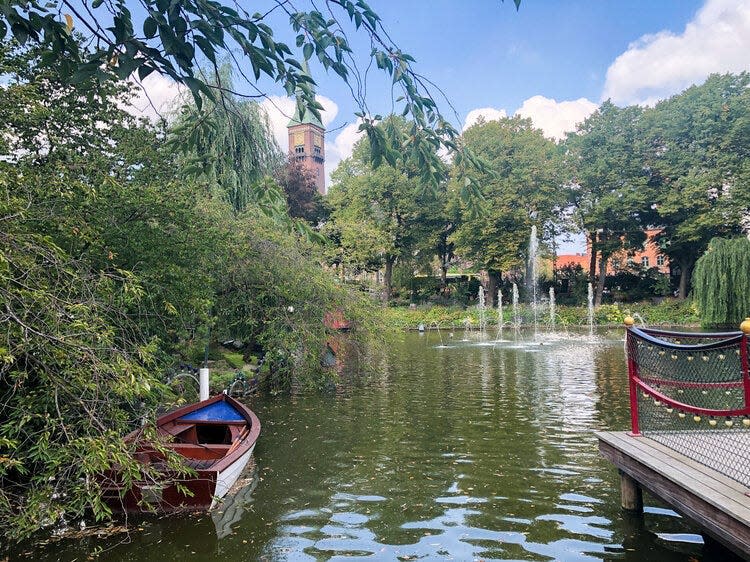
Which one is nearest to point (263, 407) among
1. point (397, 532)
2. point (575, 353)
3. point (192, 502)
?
point (192, 502)

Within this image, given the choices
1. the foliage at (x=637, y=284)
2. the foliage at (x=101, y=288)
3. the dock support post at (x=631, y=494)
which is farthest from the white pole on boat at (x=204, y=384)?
the foliage at (x=637, y=284)

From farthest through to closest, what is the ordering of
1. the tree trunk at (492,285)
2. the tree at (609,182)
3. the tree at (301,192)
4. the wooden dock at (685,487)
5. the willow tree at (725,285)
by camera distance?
the tree trunk at (492,285) < the tree at (301,192) < the tree at (609,182) < the willow tree at (725,285) < the wooden dock at (685,487)

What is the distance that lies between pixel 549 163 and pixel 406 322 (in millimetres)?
15728

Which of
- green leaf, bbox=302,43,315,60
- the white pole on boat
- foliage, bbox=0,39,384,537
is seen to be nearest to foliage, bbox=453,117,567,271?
foliage, bbox=0,39,384,537

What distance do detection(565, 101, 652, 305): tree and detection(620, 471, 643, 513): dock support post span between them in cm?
3524

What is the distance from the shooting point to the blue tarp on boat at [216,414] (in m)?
8.27

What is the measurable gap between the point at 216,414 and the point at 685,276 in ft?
123

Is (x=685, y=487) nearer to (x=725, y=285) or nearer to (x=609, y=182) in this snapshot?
(x=725, y=285)

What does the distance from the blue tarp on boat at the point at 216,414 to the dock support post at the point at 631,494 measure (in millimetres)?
5401

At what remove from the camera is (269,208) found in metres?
2.92

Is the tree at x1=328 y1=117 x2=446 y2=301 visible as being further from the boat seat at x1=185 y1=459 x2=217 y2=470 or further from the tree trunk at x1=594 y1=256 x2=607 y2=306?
the boat seat at x1=185 y1=459 x2=217 y2=470

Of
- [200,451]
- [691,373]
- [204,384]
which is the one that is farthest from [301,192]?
[691,373]

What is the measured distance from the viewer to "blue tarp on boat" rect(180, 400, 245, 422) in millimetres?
8269

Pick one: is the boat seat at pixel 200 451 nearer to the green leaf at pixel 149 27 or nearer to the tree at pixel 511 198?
the green leaf at pixel 149 27
